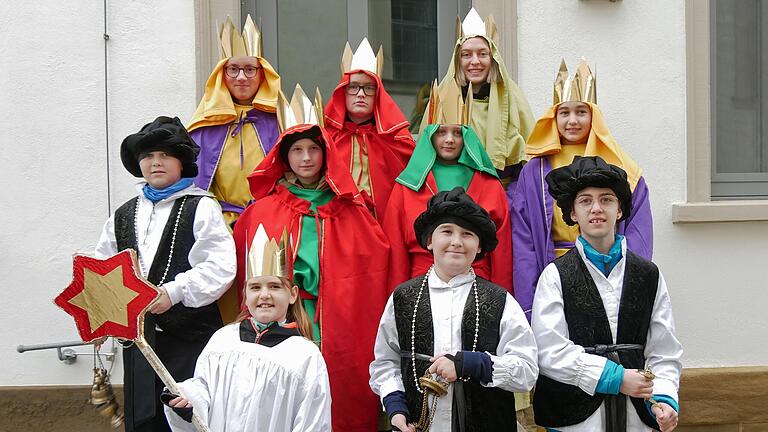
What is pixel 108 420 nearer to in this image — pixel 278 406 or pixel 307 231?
pixel 307 231

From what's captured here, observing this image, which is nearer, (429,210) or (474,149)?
(429,210)

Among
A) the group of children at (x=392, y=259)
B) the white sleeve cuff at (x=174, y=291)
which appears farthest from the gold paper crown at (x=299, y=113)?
the white sleeve cuff at (x=174, y=291)

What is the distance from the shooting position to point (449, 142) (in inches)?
154

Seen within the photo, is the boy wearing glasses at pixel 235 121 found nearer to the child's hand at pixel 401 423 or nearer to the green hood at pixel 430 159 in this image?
the green hood at pixel 430 159

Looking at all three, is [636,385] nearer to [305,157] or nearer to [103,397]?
[305,157]

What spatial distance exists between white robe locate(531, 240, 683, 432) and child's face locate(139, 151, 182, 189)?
1.73 meters

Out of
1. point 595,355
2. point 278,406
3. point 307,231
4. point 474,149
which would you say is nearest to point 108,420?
point 307,231

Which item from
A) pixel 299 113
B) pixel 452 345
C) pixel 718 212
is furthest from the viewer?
pixel 718 212

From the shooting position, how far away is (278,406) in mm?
2986

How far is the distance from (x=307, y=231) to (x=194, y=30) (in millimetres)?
1810

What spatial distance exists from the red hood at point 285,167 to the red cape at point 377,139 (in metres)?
0.38

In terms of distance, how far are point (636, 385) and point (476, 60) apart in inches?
81.6

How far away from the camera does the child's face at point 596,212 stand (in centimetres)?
309

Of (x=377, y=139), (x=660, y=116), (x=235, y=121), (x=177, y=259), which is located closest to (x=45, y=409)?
(x=177, y=259)
